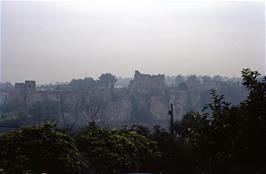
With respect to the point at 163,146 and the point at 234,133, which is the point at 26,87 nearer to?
the point at 163,146

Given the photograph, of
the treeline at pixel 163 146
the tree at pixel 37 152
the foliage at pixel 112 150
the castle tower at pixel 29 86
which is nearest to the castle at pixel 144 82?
the castle tower at pixel 29 86

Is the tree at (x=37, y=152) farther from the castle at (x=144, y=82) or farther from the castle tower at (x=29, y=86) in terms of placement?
the castle at (x=144, y=82)

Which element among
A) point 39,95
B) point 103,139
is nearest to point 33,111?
point 39,95

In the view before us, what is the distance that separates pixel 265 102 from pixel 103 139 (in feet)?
36.6

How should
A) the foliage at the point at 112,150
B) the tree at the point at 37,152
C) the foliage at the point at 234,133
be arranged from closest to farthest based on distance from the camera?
the foliage at the point at 234,133, the tree at the point at 37,152, the foliage at the point at 112,150

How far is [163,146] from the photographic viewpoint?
2223 cm

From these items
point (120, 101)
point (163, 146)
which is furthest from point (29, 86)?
point (163, 146)

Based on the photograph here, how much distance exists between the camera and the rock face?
257ft

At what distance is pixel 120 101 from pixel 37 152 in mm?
81404

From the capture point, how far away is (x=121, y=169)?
56.1 feet

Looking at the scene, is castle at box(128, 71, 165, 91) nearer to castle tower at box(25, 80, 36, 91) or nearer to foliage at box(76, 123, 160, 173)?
castle tower at box(25, 80, 36, 91)

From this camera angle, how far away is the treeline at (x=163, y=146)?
699cm

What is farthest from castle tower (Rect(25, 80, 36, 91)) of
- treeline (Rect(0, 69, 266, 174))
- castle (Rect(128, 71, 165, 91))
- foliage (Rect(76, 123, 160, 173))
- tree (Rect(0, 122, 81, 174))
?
tree (Rect(0, 122, 81, 174))

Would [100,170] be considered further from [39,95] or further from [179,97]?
[179,97]
